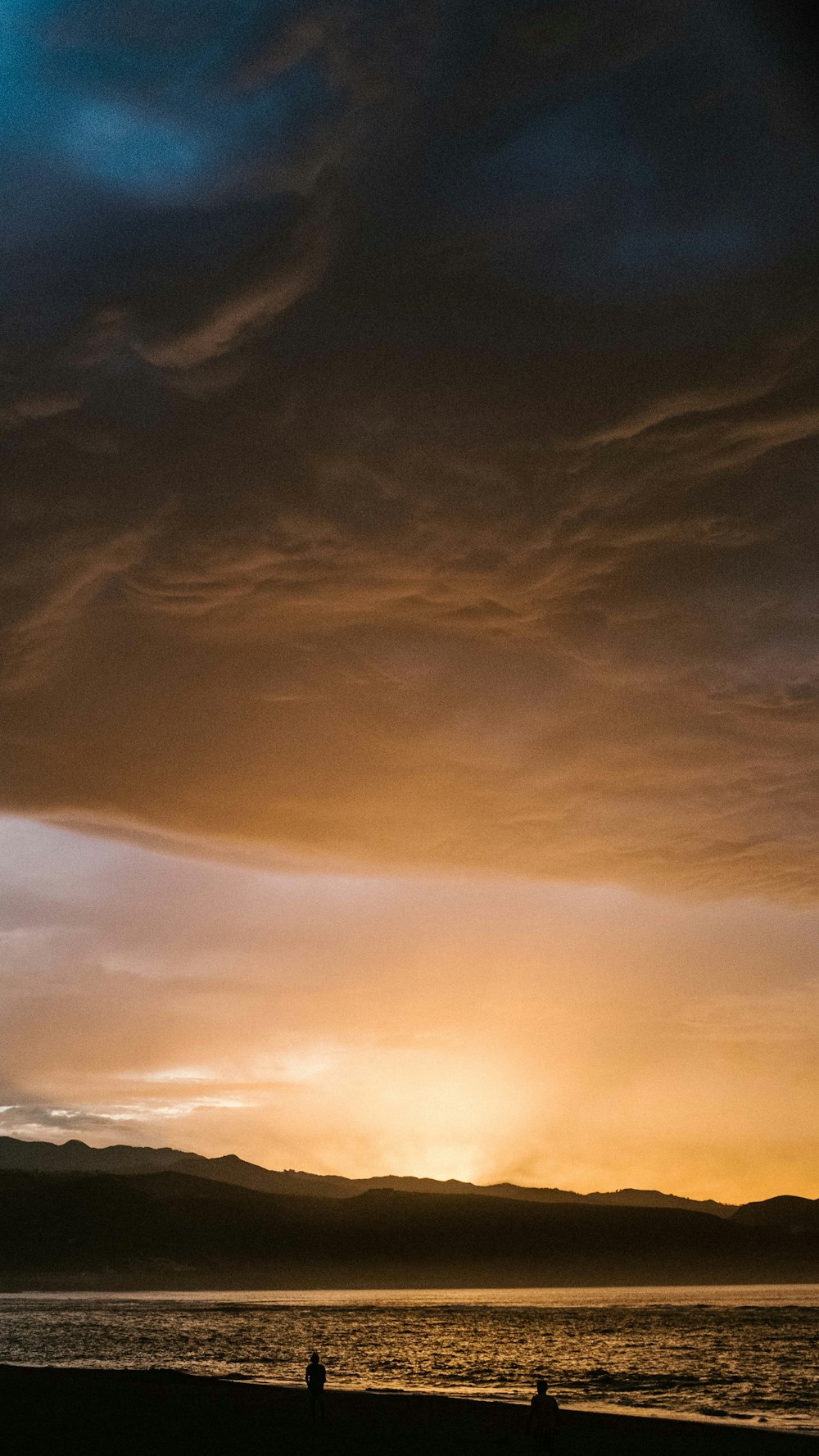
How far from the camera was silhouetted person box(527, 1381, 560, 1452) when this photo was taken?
26.9 meters

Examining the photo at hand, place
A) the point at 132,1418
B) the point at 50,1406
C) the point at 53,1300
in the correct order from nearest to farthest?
the point at 132,1418
the point at 50,1406
the point at 53,1300

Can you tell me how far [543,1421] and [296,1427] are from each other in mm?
9780

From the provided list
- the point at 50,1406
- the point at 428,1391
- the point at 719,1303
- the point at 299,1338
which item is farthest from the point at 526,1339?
the point at 719,1303

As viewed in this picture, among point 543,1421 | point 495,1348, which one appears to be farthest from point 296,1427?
point 495,1348

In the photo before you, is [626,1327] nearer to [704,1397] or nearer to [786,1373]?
[786,1373]

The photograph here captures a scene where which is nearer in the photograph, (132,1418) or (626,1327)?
(132,1418)

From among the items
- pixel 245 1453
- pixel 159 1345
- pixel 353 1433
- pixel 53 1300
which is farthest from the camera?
pixel 53 1300

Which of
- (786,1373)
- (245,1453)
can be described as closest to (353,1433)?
(245,1453)

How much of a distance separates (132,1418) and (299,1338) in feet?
146

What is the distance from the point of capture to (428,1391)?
44.1 meters

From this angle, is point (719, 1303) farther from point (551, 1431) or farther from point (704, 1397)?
point (551, 1431)

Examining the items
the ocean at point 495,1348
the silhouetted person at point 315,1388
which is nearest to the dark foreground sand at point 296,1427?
the silhouetted person at point 315,1388

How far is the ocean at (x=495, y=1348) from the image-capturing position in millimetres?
44969

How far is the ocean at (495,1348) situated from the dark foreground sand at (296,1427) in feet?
12.3
